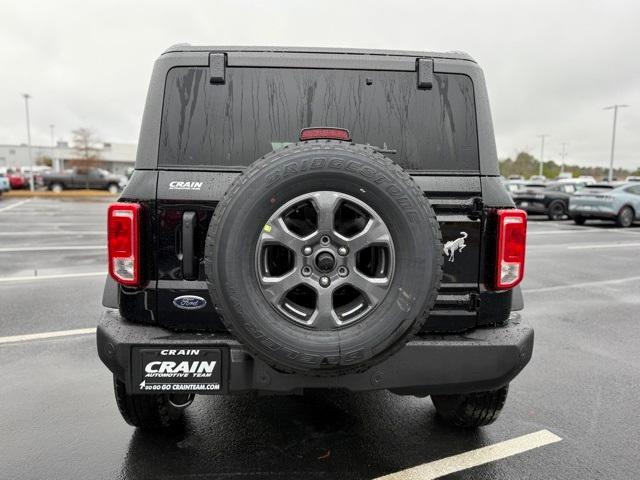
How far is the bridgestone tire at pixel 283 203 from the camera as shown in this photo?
6.93 ft

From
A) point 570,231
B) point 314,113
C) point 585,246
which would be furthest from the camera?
point 570,231

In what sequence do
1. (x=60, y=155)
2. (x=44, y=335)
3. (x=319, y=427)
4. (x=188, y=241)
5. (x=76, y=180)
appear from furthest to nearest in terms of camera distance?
(x=60, y=155), (x=76, y=180), (x=44, y=335), (x=319, y=427), (x=188, y=241)

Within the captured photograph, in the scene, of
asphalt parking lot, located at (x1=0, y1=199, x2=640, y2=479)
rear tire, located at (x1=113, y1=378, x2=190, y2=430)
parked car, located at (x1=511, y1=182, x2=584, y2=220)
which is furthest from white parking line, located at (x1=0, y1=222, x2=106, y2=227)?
parked car, located at (x1=511, y1=182, x2=584, y2=220)

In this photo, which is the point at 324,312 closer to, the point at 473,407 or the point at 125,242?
the point at 125,242

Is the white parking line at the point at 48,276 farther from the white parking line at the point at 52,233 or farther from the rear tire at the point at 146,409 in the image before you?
the white parking line at the point at 52,233

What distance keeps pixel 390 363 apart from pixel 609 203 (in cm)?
1792

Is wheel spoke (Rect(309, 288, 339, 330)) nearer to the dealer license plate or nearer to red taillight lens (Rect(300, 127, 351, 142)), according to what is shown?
the dealer license plate

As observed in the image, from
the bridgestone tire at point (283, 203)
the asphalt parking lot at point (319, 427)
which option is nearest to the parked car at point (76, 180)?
the asphalt parking lot at point (319, 427)

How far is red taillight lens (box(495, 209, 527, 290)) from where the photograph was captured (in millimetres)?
2512

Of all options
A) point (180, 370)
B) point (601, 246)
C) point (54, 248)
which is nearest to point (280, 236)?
point (180, 370)

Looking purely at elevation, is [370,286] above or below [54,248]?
above

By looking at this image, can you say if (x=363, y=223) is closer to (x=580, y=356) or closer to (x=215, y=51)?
(x=215, y=51)

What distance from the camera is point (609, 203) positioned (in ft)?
57.2

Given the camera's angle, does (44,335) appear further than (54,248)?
No
